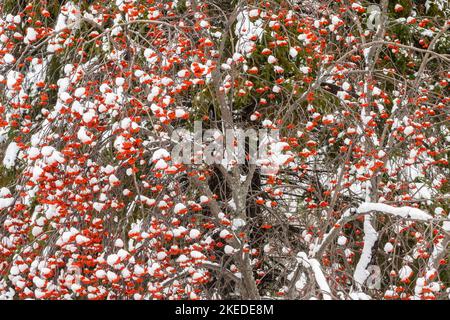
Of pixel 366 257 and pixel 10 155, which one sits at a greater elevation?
pixel 10 155

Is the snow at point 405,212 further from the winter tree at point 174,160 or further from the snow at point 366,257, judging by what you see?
the snow at point 366,257

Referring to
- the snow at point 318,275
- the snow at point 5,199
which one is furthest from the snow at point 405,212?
the snow at point 5,199

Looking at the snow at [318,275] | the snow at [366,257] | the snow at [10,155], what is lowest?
the snow at [366,257]

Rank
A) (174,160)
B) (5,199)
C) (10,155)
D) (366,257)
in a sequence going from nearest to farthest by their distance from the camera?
(5,199), (174,160), (366,257), (10,155)

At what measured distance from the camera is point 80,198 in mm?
4090


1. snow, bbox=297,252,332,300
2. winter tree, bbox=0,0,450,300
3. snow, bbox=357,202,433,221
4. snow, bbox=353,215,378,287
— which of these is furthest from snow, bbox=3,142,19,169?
snow, bbox=357,202,433,221

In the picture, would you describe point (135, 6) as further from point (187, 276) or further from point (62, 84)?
point (187, 276)

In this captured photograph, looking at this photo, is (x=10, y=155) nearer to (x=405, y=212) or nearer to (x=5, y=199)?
(x=5, y=199)

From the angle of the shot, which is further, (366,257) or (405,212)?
(366,257)

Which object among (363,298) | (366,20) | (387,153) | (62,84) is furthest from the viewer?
(366,20)

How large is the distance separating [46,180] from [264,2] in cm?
221

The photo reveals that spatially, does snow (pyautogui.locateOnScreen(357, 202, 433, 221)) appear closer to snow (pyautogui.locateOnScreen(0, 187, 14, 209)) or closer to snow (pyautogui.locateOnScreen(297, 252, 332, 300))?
snow (pyautogui.locateOnScreen(297, 252, 332, 300))

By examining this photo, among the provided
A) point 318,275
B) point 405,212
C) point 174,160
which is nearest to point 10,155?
point 174,160
